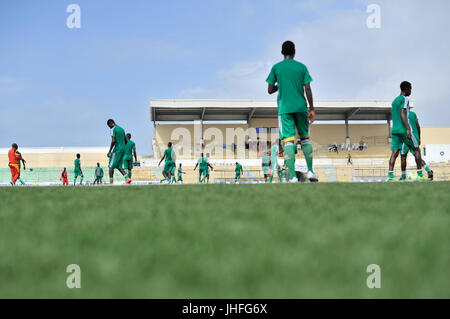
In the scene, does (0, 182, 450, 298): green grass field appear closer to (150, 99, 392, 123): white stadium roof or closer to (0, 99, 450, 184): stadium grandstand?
(0, 99, 450, 184): stadium grandstand

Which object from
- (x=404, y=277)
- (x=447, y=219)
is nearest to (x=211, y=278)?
(x=404, y=277)

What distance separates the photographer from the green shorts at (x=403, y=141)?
8.90 meters

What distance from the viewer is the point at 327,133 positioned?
150ft

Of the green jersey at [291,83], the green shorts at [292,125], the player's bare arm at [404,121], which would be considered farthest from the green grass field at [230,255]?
the player's bare arm at [404,121]

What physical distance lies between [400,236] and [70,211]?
2034 millimetres

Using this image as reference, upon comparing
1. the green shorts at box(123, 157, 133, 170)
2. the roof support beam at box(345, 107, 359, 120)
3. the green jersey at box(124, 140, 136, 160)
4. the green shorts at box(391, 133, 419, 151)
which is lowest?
the green shorts at box(123, 157, 133, 170)

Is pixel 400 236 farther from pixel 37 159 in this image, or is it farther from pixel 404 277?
pixel 37 159

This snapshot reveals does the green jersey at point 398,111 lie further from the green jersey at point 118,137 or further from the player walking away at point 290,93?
the green jersey at point 118,137

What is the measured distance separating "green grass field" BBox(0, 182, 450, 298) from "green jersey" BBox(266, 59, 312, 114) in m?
4.57

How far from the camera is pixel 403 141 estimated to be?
9094 mm

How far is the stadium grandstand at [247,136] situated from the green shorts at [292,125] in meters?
30.9

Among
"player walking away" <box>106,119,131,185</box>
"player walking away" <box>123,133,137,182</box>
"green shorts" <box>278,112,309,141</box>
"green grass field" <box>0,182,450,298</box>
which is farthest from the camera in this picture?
"player walking away" <box>123,133,137,182</box>

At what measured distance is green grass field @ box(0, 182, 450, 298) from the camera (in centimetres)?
90

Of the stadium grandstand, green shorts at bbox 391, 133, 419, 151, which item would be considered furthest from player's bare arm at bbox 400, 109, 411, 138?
the stadium grandstand
